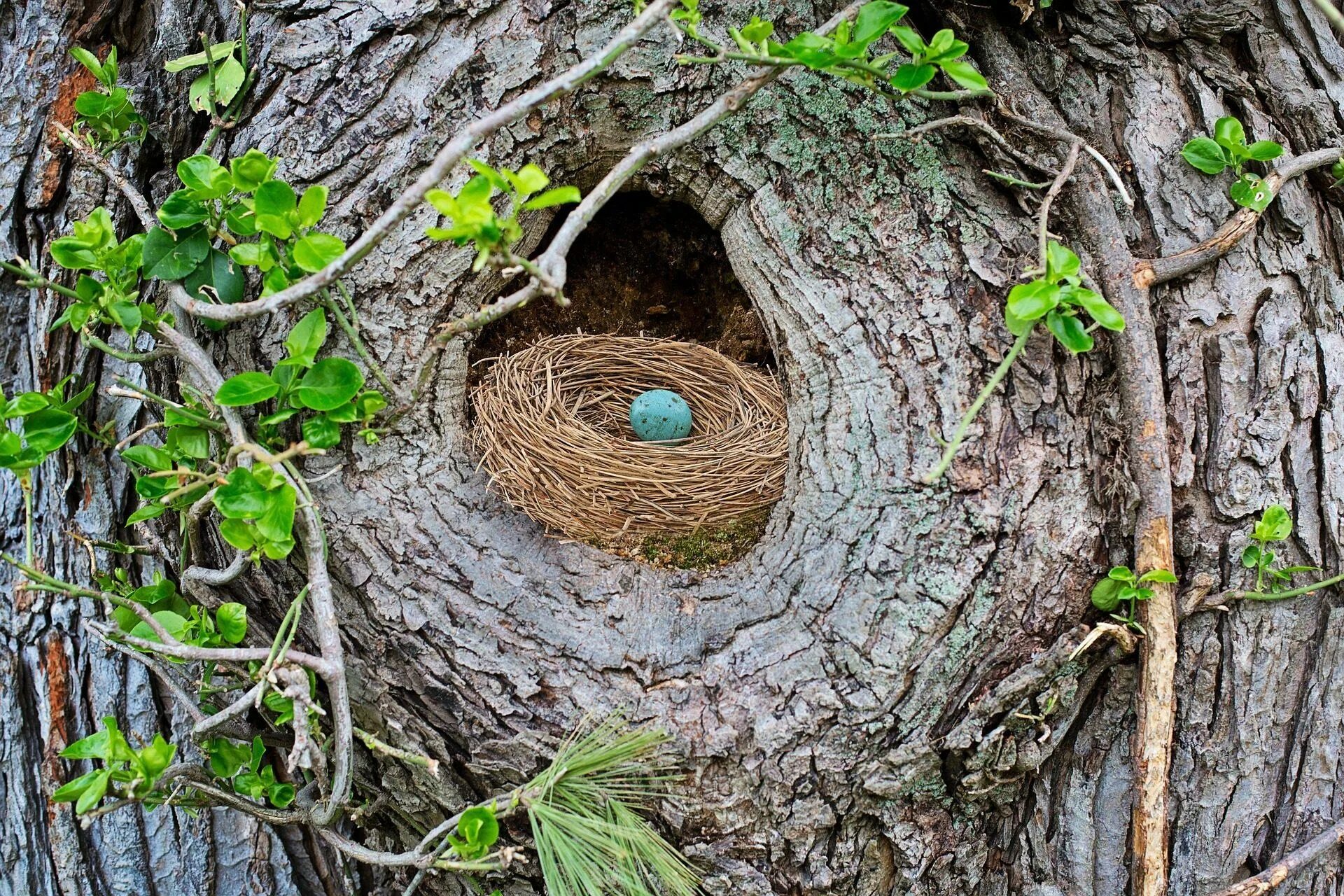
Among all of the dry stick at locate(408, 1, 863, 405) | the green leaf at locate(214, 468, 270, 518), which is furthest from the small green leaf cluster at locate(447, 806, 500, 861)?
the dry stick at locate(408, 1, 863, 405)

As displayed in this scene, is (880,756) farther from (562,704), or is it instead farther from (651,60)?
(651,60)

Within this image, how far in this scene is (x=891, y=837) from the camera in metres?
1.51

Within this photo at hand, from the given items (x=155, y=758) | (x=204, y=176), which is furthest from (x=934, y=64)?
(x=155, y=758)

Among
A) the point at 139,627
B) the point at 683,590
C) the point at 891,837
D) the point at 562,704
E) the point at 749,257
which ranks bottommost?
the point at 891,837

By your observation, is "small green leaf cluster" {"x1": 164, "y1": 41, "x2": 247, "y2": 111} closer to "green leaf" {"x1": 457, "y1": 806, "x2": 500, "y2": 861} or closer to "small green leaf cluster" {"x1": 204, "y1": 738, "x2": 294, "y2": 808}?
"small green leaf cluster" {"x1": 204, "y1": 738, "x2": 294, "y2": 808}

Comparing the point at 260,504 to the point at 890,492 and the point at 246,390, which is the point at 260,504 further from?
the point at 890,492

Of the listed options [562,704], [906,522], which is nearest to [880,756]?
[906,522]

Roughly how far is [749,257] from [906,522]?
54 centimetres

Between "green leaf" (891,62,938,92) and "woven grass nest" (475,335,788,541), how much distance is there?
3.04ft

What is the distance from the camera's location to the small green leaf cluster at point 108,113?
1.55 meters

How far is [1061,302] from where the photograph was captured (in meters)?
1.43

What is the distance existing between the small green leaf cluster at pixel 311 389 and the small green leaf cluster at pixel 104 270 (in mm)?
205

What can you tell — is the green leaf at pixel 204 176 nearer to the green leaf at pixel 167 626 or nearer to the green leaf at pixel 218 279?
the green leaf at pixel 218 279

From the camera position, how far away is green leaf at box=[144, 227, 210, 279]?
1.45 metres
